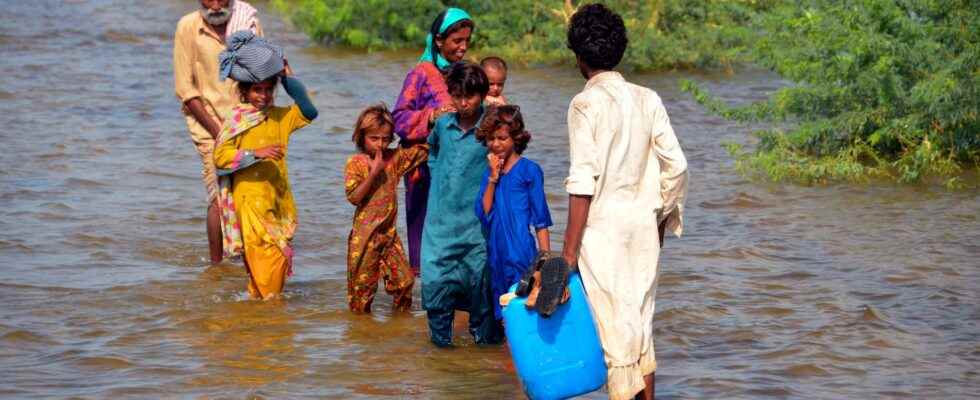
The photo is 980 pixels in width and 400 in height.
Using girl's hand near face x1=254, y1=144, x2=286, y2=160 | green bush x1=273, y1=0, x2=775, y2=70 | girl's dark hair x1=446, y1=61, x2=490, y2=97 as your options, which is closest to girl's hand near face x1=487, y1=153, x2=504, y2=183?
girl's dark hair x1=446, y1=61, x2=490, y2=97

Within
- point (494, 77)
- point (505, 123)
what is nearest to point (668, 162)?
point (505, 123)

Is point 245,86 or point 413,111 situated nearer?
point 413,111

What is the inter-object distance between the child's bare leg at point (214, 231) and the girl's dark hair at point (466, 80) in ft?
7.70

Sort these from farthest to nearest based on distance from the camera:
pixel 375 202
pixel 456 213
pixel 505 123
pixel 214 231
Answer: pixel 214 231
pixel 375 202
pixel 456 213
pixel 505 123

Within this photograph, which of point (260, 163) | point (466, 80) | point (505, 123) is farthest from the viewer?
point (260, 163)

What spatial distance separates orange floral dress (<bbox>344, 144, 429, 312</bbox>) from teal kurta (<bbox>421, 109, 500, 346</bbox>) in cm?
39

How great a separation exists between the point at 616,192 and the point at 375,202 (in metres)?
2.10

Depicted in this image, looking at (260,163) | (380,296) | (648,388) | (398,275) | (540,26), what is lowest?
(540,26)

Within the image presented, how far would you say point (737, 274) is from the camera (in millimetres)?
8125

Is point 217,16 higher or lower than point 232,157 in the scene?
higher

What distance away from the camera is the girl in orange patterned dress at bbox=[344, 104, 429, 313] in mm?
6473

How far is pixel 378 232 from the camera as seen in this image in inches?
264

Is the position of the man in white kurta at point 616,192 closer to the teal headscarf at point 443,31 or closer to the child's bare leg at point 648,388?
the child's bare leg at point 648,388

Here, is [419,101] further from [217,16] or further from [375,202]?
[217,16]
